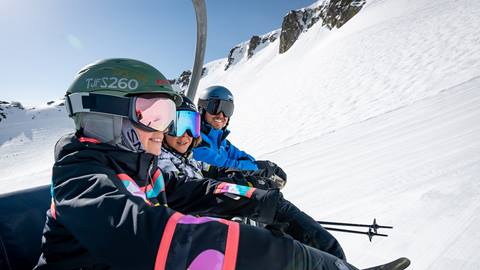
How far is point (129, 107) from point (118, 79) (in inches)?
6.5

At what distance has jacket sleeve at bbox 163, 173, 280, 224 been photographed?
74.6 inches

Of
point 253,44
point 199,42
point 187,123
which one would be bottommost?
point 187,123

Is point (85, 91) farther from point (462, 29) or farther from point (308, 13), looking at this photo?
point (308, 13)

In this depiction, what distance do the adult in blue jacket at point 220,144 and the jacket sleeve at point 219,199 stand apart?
1227 millimetres

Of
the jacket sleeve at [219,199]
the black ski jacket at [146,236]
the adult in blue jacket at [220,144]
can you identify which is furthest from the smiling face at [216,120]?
the black ski jacket at [146,236]

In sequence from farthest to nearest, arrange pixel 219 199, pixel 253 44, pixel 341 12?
pixel 253 44 < pixel 341 12 < pixel 219 199

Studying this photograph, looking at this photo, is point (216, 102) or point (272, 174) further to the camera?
point (216, 102)

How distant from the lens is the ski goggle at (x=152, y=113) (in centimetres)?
145

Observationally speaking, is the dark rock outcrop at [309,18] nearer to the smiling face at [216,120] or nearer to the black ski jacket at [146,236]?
the smiling face at [216,120]

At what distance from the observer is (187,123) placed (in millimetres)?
2900

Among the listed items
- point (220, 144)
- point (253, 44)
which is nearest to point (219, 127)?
point (220, 144)

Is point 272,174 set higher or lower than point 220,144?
lower

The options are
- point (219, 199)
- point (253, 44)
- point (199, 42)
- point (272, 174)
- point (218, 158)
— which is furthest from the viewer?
point (253, 44)

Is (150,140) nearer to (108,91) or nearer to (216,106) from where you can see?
(108,91)
